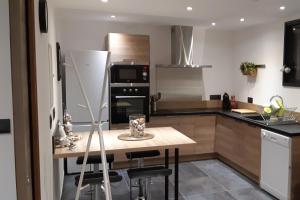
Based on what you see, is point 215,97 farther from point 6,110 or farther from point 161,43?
point 6,110

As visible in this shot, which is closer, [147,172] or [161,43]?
[147,172]

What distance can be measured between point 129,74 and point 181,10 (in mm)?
1234

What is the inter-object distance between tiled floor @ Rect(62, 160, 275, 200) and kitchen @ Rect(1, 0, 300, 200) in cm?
1

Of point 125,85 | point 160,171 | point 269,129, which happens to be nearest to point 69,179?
point 125,85

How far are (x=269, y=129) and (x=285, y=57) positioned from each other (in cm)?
120

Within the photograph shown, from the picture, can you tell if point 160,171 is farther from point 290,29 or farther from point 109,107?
point 290,29

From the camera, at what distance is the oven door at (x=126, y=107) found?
157 inches

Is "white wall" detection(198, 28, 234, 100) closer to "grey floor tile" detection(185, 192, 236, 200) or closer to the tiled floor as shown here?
the tiled floor

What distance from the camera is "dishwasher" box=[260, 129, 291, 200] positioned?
9.81 ft

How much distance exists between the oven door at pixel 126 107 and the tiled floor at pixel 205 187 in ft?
2.90

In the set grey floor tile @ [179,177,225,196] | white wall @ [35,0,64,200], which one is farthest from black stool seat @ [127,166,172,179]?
grey floor tile @ [179,177,225,196]

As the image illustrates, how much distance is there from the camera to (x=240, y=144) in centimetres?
392

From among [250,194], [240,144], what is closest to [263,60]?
[240,144]

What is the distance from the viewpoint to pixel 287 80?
378 centimetres
